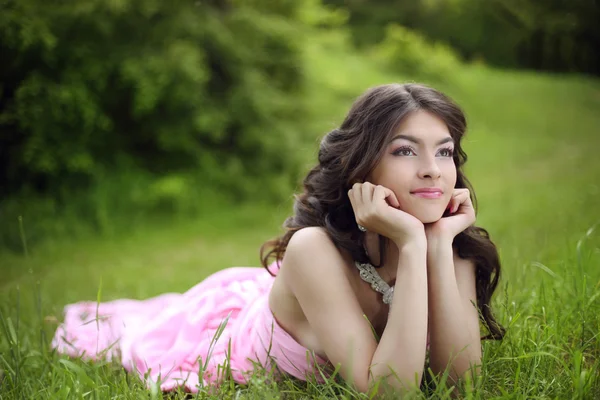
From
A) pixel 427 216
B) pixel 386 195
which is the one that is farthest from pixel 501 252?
pixel 386 195

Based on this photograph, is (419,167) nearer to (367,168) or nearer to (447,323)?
(367,168)

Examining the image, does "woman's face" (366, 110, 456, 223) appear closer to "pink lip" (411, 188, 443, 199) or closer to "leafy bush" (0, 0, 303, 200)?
"pink lip" (411, 188, 443, 199)

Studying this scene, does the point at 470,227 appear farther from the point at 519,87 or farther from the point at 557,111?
the point at 519,87

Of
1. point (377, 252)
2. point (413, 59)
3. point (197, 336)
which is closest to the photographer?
point (377, 252)

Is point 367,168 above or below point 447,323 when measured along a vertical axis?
above

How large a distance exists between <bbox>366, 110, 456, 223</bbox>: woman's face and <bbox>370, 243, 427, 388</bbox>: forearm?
8.3 inches

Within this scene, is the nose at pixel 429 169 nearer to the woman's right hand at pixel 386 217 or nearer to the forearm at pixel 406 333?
the woman's right hand at pixel 386 217

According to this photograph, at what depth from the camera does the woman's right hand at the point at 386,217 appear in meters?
1.96

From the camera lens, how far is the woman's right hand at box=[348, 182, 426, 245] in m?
1.96

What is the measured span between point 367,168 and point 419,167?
19cm

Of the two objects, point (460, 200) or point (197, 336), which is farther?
point (197, 336)

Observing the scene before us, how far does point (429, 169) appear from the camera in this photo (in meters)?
1.99

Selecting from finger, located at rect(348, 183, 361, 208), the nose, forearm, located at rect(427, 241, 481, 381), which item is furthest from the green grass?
finger, located at rect(348, 183, 361, 208)

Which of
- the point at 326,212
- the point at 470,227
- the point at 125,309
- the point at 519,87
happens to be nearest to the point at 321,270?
the point at 326,212
